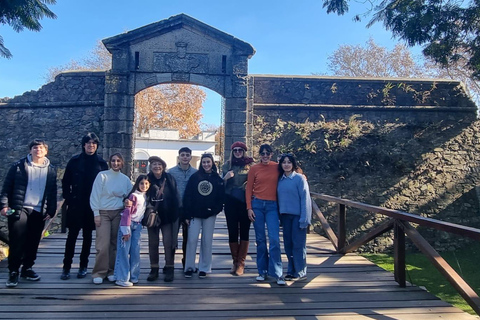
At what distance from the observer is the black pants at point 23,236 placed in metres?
3.51

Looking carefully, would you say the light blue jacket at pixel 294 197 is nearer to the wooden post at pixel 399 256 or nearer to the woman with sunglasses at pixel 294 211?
the woman with sunglasses at pixel 294 211

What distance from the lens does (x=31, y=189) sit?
3.61m

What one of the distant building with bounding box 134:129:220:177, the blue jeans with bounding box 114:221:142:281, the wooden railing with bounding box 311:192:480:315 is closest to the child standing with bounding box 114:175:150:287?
the blue jeans with bounding box 114:221:142:281

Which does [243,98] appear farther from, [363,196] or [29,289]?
[29,289]

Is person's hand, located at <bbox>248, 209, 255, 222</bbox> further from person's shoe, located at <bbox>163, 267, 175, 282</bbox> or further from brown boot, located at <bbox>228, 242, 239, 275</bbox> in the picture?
person's shoe, located at <bbox>163, 267, 175, 282</bbox>

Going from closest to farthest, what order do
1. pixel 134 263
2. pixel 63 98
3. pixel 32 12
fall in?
pixel 134 263
pixel 32 12
pixel 63 98

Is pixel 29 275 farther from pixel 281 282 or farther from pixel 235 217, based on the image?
pixel 281 282

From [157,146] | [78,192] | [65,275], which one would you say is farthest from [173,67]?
[157,146]

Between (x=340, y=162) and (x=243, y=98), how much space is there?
3232 mm

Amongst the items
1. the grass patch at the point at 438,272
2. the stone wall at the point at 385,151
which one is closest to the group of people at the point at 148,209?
the grass patch at the point at 438,272

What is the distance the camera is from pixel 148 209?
12.1ft

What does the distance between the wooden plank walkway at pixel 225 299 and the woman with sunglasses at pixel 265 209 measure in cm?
22

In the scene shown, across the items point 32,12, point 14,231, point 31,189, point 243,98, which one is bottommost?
point 14,231

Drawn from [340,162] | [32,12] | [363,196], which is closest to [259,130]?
[340,162]
